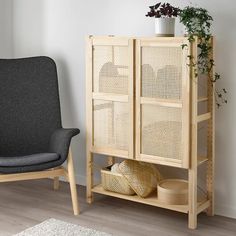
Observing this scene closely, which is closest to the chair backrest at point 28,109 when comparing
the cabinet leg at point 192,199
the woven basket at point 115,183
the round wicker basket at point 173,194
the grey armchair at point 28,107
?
the grey armchair at point 28,107

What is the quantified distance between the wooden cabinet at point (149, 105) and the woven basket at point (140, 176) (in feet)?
0.23

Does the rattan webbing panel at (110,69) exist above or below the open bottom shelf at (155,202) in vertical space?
above

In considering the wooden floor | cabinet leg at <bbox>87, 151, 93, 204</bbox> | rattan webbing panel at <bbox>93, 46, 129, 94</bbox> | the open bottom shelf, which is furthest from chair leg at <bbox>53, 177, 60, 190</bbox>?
rattan webbing panel at <bbox>93, 46, 129, 94</bbox>

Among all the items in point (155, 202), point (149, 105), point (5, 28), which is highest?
point (5, 28)

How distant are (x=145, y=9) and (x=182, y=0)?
0.29 meters

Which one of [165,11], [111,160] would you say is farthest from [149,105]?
[111,160]

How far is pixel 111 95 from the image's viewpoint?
322 cm

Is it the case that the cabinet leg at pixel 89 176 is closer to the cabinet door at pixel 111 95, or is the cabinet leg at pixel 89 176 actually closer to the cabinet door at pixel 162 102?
the cabinet door at pixel 111 95

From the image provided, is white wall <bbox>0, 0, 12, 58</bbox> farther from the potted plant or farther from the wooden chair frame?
the potted plant

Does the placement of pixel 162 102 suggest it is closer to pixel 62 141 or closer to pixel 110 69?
pixel 110 69

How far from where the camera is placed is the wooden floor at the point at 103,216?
2.97 m

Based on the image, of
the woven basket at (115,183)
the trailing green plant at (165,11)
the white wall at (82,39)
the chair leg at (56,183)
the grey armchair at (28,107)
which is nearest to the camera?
the trailing green plant at (165,11)

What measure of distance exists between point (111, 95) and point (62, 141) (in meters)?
0.46

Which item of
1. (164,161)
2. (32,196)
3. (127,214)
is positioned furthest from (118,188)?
(32,196)
